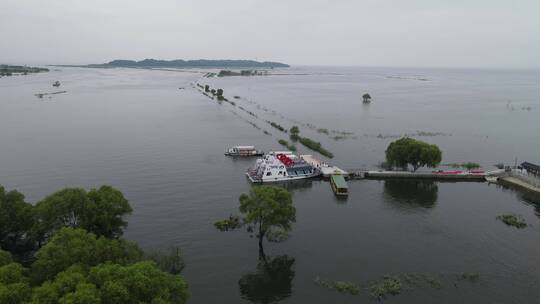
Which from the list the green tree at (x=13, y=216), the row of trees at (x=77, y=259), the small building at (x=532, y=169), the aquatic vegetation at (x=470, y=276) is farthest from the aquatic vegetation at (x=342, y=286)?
the small building at (x=532, y=169)

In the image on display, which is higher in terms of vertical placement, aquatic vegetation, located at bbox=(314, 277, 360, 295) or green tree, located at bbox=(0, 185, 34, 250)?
green tree, located at bbox=(0, 185, 34, 250)

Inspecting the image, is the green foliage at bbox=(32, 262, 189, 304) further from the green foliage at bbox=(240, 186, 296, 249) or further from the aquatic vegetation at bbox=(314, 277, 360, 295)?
the aquatic vegetation at bbox=(314, 277, 360, 295)

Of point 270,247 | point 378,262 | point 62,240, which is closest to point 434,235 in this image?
point 378,262

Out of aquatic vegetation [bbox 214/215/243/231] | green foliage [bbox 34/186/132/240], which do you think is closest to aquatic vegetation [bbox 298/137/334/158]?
aquatic vegetation [bbox 214/215/243/231]

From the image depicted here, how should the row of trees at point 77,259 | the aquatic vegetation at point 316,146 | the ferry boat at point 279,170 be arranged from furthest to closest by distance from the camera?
the aquatic vegetation at point 316,146 → the ferry boat at point 279,170 → the row of trees at point 77,259

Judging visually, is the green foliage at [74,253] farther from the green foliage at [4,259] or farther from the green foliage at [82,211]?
the green foliage at [82,211]

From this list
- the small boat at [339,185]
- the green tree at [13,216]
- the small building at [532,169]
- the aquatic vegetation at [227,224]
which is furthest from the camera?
the small building at [532,169]

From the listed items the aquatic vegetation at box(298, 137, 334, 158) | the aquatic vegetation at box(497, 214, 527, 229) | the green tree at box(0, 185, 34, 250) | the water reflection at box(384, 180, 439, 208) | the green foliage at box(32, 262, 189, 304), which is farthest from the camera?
the aquatic vegetation at box(298, 137, 334, 158)
